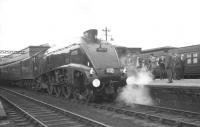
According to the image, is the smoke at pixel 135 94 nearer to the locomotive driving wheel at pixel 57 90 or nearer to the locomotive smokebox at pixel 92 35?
the locomotive smokebox at pixel 92 35

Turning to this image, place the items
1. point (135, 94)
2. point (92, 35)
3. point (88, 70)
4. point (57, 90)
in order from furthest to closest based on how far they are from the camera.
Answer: point (57, 90), point (135, 94), point (92, 35), point (88, 70)

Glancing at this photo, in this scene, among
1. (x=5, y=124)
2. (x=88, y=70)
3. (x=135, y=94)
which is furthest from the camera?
(x=135, y=94)

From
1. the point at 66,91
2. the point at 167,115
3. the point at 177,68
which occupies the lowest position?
the point at 167,115

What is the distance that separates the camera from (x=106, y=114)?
29.1 ft

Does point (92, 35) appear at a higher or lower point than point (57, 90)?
higher

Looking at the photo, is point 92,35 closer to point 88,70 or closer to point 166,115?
point 88,70

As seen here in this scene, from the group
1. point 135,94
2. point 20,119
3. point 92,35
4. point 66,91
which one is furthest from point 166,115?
point 66,91

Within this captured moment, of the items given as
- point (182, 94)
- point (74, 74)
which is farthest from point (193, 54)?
point (74, 74)

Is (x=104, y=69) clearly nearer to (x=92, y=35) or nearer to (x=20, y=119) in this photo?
(x=92, y=35)

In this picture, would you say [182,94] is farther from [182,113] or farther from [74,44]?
[74,44]

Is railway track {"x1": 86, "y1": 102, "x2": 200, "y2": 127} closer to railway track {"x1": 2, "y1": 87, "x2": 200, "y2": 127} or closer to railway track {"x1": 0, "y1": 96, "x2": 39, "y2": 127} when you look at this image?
railway track {"x1": 2, "y1": 87, "x2": 200, "y2": 127}

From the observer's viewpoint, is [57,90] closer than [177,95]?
No

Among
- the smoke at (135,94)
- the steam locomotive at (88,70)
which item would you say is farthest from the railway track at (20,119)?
the smoke at (135,94)

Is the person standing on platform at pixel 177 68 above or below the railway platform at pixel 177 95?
above
